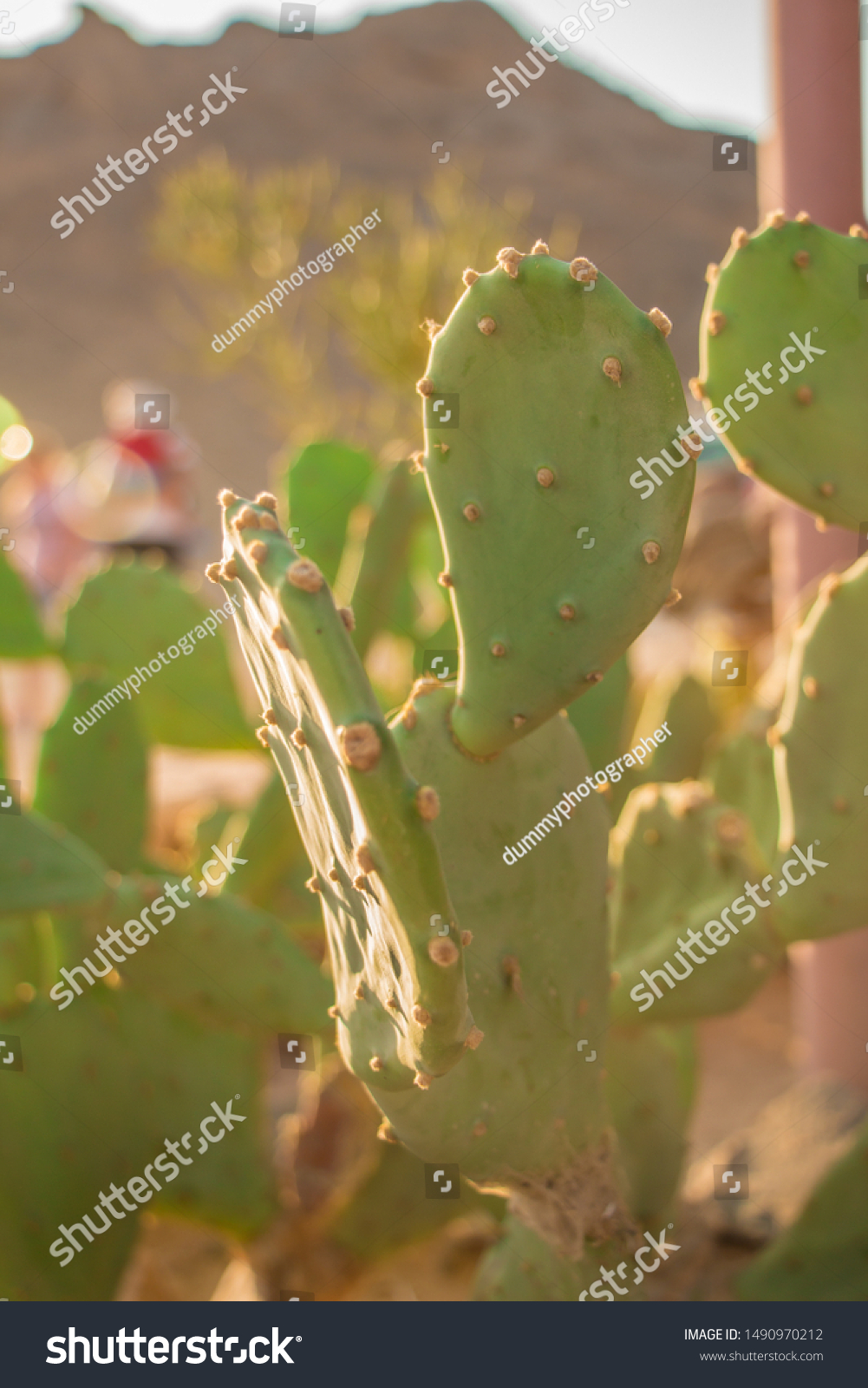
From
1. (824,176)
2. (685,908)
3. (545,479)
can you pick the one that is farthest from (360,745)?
(824,176)

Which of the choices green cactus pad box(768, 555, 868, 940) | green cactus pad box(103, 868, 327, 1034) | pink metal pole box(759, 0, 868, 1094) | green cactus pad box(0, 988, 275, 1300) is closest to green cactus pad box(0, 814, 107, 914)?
green cactus pad box(103, 868, 327, 1034)

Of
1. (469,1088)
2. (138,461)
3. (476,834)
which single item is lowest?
(469,1088)

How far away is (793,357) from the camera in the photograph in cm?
116

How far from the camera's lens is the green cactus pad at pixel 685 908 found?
138 cm

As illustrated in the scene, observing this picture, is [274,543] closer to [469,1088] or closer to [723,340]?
[469,1088]

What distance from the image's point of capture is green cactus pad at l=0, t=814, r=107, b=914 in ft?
4.08

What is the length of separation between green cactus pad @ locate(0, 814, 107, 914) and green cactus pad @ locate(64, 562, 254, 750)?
83cm

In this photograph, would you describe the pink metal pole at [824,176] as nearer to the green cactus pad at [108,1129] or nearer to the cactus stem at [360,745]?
the green cactus pad at [108,1129]

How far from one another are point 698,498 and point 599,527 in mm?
3507

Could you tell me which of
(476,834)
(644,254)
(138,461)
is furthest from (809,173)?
(644,254)

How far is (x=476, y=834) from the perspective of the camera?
989 mm

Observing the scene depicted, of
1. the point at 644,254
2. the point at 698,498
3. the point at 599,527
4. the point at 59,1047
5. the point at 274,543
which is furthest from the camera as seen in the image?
the point at 644,254

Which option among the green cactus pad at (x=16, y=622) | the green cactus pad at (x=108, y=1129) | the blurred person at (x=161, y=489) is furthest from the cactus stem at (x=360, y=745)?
the blurred person at (x=161, y=489)

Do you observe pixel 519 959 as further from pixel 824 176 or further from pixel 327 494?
pixel 824 176
